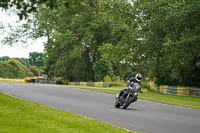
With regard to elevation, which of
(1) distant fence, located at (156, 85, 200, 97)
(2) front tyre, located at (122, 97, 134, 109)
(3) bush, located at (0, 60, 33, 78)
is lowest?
(2) front tyre, located at (122, 97, 134, 109)

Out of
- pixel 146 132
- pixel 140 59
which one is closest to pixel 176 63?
pixel 140 59

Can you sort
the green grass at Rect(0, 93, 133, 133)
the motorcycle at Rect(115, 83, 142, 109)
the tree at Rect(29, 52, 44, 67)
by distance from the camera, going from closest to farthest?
1. the green grass at Rect(0, 93, 133, 133)
2. the motorcycle at Rect(115, 83, 142, 109)
3. the tree at Rect(29, 52, 44, 67)

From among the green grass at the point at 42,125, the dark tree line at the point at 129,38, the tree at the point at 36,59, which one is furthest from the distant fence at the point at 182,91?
the tree at the point at 36,59

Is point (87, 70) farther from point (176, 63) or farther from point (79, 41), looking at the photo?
point (176, 63)

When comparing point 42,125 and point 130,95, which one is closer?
point 42,125

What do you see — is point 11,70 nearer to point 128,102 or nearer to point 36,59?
point 128,102

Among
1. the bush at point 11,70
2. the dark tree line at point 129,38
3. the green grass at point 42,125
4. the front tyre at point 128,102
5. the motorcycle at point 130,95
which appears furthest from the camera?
the bush at point 11,70

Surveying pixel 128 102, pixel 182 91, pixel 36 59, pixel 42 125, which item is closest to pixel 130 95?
pixel 128 102

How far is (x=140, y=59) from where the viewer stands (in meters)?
45.2

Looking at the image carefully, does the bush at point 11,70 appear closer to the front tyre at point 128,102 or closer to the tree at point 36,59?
the front tyre at point 128,102

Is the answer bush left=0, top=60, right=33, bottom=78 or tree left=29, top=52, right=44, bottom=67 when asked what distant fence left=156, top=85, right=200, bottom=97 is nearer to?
bush left=0, top=60, right=33, bottom=78

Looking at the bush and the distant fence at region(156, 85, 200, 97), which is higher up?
the bush

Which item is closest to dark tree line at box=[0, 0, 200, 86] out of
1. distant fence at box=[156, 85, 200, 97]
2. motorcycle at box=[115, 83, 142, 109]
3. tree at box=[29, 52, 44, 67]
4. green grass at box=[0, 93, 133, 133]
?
distant fence at box=[156, 85, 200, 97]

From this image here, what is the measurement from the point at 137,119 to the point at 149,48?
89.3 feet
